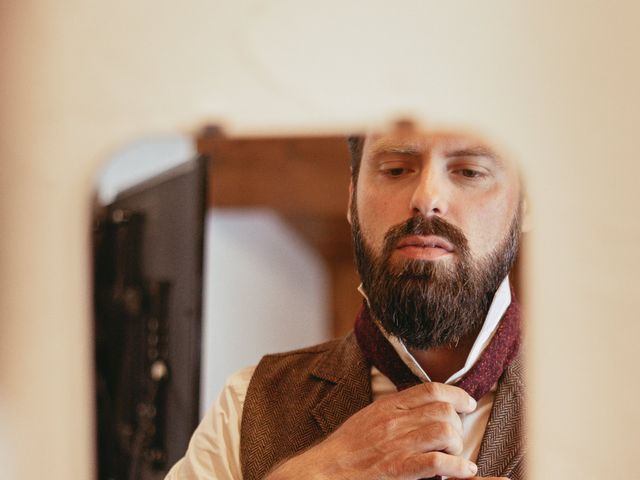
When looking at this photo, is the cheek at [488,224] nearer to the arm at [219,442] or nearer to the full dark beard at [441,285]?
the full dark beard at [441,285]

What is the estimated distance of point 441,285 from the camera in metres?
0.32

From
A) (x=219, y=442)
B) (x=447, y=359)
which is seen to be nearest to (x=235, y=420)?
(x=219, y=442)

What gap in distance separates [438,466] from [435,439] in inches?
0.5

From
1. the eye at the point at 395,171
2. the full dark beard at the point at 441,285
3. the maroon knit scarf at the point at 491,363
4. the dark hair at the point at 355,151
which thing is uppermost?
the dark hair at the point at 355,151

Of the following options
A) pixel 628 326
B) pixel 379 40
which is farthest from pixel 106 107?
pixel 628 326

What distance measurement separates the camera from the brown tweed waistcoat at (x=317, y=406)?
0.31 metres

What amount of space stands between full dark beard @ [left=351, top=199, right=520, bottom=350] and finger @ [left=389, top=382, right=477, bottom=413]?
0.02 m

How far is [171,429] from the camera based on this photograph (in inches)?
14.1

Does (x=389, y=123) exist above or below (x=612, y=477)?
above

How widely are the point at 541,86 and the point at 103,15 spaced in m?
0.24

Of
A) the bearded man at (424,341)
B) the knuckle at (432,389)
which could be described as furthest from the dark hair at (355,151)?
the knuckle at (432,389)

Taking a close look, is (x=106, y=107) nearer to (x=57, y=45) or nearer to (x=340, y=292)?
(x=57, y=45)

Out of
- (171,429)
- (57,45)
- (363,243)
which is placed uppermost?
(57,45)

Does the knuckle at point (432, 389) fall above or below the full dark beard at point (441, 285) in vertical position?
below
